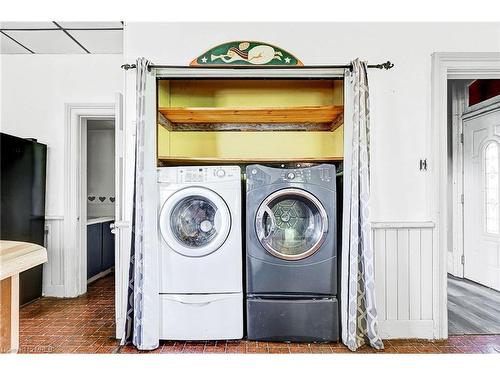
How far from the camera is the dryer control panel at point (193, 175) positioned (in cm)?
240

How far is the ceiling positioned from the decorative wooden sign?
99cm

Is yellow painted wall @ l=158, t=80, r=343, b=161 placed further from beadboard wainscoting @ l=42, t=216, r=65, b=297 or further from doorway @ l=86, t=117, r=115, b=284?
doorway @ l=86, t=117, r=115, b=284

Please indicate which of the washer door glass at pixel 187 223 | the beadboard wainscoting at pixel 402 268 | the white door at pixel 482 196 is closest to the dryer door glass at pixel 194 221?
the washer door glass at pixel 187 223

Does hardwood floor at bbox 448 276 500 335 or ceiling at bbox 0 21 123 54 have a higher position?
ceiling at bbox 0 21 123 54

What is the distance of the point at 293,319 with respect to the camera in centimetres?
242

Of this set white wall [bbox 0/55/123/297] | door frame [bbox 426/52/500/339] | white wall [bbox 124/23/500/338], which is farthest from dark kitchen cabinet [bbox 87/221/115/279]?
door frame [bbox 426/52/500/339]

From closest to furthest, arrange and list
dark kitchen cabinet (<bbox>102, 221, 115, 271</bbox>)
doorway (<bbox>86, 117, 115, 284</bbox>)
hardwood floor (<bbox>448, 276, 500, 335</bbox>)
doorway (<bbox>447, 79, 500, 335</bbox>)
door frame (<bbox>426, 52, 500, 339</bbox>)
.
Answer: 1. door frame (<bbox>426, 52, 500, 339</bbox>)
2. hardwood floor (<bbox>448, 276, 500, 335</bbox>)
3. doorway (<bbox>447, 79, 500, 335</bbox>)
4. dark kitchen cabinet (<bbox>102, 221, 115, 271</bbox>)
5. doorway (<bbox>86, 117, 115, 284</bbox>)

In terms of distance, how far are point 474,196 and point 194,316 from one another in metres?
3.52

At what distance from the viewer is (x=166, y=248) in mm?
2398

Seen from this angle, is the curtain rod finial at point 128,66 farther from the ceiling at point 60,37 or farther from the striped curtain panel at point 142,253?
the ceiling at point 60,37

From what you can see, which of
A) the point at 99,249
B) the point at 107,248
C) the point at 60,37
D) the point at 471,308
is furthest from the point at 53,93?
the point at 471,308

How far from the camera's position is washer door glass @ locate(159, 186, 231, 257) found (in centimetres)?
238

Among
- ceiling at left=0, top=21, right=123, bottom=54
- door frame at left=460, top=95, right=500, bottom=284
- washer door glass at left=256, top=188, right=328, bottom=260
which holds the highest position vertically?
ceiling at left=0, top=21, right=123, bottom=54

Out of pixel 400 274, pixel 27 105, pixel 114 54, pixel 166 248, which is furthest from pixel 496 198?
pixel 27 105
